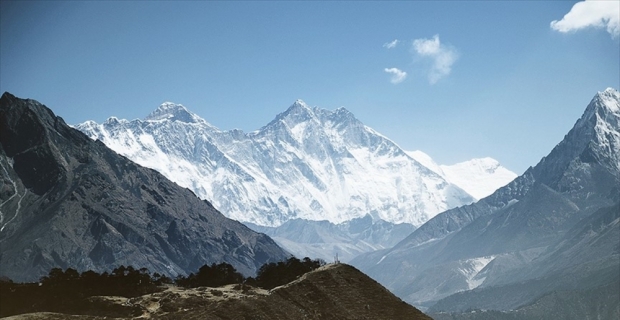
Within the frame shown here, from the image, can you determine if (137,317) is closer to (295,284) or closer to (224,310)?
(224,310)

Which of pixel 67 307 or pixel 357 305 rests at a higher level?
pixel 67 307

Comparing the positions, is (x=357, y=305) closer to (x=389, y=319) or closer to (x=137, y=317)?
(x=389, y=319)

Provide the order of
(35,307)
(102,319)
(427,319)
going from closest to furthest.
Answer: (102,319) < (427,319) < (35,307)

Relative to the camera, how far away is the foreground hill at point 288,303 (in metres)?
164

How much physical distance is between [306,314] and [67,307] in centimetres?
6143

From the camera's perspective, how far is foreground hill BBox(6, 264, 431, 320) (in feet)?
536

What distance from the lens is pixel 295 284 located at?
178 m

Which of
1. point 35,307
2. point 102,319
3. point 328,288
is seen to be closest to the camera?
point 102,319

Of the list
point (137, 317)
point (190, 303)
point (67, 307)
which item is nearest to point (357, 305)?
point (190, 303)

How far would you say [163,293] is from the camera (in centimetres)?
18388

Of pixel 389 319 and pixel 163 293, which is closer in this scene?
pixel 389 319

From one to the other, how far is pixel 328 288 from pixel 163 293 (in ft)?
133

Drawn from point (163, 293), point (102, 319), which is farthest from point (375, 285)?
point (102, 319)

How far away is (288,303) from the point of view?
170 meters
